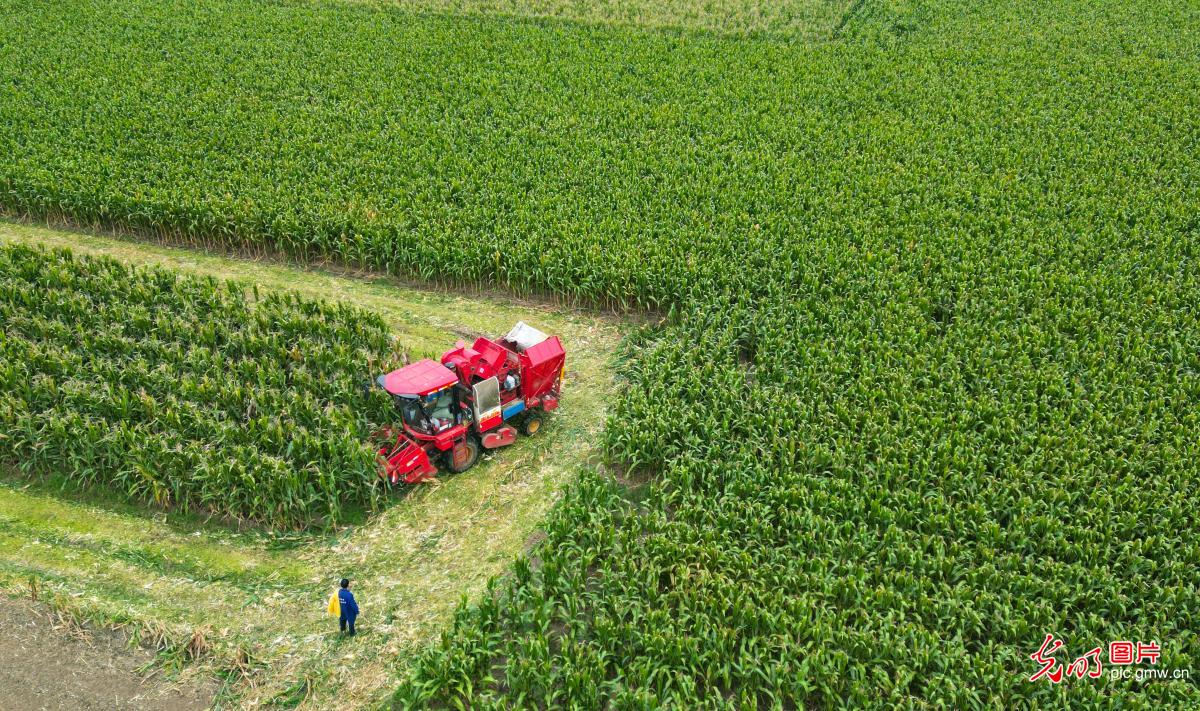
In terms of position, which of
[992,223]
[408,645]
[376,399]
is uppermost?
[992,223]

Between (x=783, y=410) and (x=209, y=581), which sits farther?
(x=783, y=410)

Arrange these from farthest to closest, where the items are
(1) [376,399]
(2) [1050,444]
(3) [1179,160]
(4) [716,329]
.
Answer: (3) [1179,160], (4) [716,329], (1) [376,399], (2) [1050,444]

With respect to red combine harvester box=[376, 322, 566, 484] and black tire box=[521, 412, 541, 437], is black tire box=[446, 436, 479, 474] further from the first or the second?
black tire box=[521, 412, 541, 437]

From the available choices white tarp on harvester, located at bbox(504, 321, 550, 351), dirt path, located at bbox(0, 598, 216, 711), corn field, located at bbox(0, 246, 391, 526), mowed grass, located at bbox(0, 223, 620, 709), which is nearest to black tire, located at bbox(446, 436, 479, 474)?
mowed grass, located at bbox(0, 223, 620, 709)

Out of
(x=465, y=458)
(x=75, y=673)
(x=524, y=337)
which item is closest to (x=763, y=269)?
(x=524, y=337)

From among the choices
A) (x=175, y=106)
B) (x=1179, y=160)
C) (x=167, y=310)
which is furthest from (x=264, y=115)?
(x=1179, y=160)

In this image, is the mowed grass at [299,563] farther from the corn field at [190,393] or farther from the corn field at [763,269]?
the corn field at [763,269]

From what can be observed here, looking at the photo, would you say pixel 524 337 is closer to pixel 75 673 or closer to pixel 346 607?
pixel 346 607

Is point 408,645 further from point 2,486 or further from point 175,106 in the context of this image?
point 175,106
